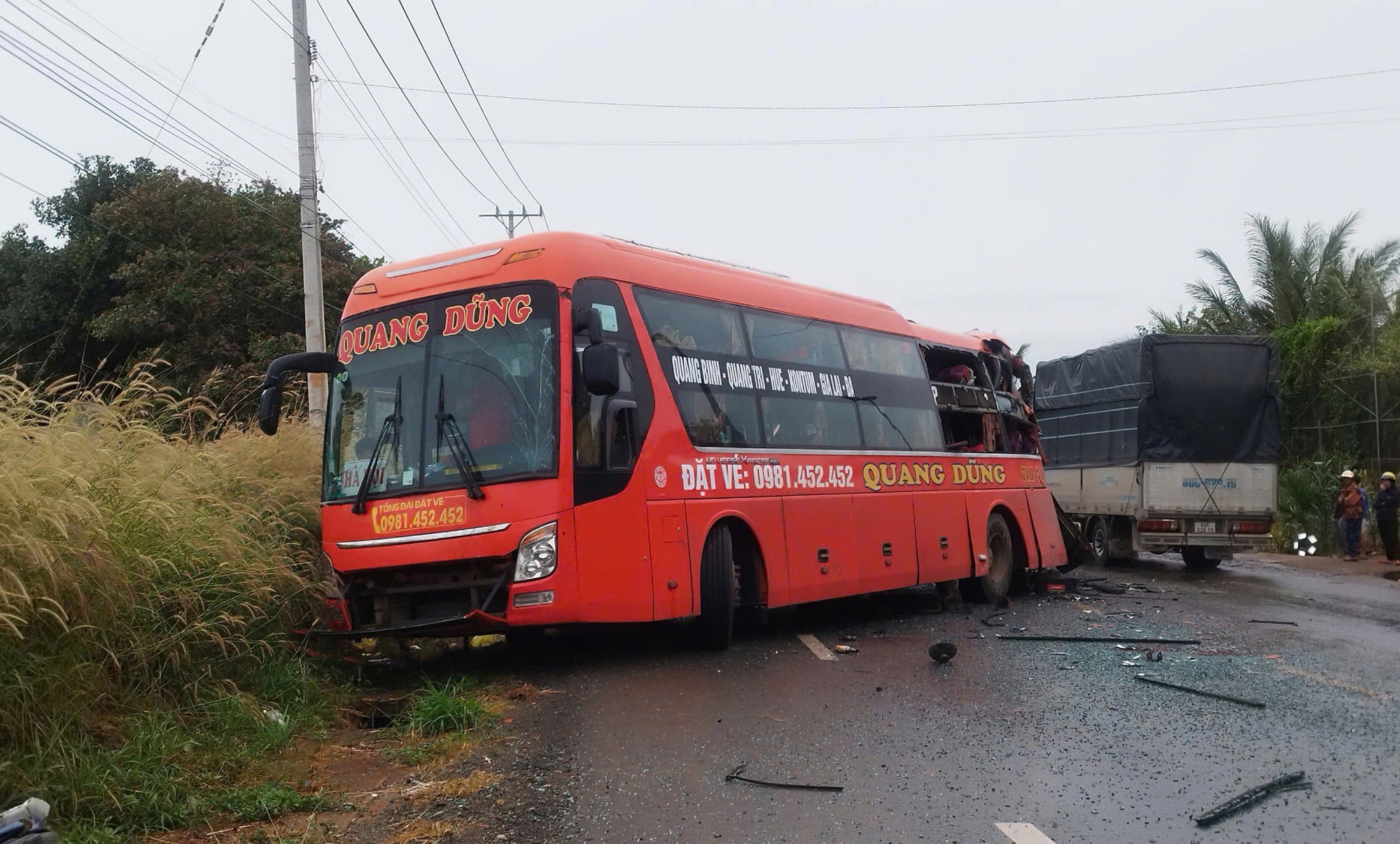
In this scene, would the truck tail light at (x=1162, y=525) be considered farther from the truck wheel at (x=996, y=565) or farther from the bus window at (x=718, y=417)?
the bus window at (x=718, y=417)

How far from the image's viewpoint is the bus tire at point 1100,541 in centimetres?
2087

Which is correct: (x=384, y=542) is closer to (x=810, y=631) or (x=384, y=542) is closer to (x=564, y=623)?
(x=564, y=623)

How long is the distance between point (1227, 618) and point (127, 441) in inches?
417

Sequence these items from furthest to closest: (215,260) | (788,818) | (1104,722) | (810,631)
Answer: (215,260)
(810,631)
(1104,722)
(788,818)

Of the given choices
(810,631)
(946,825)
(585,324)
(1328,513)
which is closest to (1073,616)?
(810,631)

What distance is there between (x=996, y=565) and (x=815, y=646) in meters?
5.19

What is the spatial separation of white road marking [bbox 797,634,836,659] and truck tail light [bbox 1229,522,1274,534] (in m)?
10.8

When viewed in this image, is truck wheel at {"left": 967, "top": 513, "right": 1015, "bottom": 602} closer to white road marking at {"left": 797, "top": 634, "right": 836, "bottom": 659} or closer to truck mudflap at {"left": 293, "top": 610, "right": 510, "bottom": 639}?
white road marking at {"left": 797, "top": 634, "right": 836, "bottom": 659}

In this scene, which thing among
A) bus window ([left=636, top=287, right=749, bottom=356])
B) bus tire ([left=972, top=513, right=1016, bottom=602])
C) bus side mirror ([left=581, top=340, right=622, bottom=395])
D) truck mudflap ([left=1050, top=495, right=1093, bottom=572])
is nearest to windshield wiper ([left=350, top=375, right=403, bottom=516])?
Result: bus side mirror ([left=581, top=340, right=622, bottom=395])

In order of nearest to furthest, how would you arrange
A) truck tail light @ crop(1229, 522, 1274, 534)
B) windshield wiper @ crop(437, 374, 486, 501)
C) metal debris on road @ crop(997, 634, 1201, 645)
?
windshield wiper @ crop(437, 374, 486, 501) → metal debris on road @ crop(997, 634, 1201, 645) → truck tail light @ crop(1229, 522, 1274, 534)

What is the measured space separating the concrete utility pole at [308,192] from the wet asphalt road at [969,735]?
684 cm

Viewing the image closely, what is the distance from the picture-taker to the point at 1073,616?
1273cm

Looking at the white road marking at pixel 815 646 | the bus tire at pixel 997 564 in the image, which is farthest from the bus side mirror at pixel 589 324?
the bus tire at pixel 997 564

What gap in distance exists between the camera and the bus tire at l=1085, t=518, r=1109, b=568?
68.5ft
